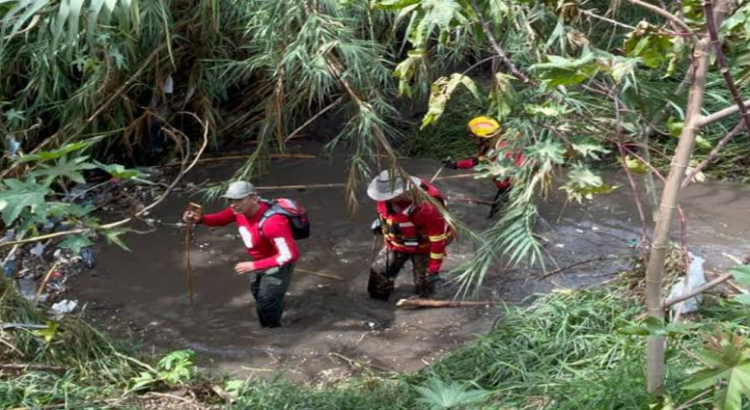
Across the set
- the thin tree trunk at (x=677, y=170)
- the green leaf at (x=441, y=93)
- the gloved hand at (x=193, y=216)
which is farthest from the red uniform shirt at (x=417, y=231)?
the thin tree trunk at (x=677, y=170)

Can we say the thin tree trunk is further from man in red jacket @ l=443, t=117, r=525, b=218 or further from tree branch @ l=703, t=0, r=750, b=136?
man in red jacket @ l=443, t=117, r=525, b=218

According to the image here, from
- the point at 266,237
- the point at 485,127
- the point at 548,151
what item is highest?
the point at 548,151

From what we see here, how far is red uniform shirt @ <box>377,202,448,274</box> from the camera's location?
5824 millimetres

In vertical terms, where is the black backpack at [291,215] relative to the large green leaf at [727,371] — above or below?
below

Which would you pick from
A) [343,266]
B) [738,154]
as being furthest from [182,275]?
[738,154]

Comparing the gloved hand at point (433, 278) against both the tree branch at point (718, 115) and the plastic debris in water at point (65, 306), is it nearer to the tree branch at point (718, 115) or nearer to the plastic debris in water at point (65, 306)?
the plastic debris in water at point (65, 306)

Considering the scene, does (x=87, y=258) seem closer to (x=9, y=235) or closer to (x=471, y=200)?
(x=9, y=235)

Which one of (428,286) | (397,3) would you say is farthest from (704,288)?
(428,286)

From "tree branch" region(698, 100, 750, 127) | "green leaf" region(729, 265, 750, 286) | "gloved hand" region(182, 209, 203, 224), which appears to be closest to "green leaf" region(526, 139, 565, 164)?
"gloved hand" region(182, 209, 203, 224)

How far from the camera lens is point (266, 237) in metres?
5.57

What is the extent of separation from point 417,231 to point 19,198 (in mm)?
3211

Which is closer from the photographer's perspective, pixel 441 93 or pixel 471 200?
pixel 441 93

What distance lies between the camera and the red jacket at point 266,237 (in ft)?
18.1

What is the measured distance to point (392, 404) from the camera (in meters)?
4.30
